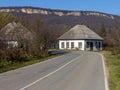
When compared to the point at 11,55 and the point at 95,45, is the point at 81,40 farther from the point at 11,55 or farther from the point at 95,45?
the point at 11,55

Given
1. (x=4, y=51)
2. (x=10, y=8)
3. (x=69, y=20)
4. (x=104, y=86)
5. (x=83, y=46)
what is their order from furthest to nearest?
(x=69, y=20) < (x=10, y=8) < (x=83, y=46) < (x=4, y=51) < (x=104, y=86)

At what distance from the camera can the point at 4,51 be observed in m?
37.6

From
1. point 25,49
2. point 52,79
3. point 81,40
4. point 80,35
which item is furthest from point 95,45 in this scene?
point 52,79

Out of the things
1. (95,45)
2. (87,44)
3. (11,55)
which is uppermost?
(11,55)

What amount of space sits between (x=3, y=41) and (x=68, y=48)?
5556 centimetres

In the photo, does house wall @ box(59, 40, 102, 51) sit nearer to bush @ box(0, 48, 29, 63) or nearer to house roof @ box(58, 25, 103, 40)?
house roof @ box(58, 25, 103, 40)

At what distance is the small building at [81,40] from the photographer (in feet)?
299

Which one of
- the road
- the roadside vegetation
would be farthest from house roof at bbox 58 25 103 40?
the road

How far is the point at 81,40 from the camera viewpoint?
91125 millimetres

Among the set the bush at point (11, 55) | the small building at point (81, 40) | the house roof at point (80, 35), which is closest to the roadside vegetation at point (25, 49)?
the bush at point (11, 55)

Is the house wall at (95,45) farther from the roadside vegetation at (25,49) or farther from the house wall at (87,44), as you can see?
the roadside vegetation at (25,49)

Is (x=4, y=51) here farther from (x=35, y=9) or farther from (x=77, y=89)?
(x=35, y=9)

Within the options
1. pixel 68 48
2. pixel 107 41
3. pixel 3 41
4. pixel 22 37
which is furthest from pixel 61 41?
pixel 3 41

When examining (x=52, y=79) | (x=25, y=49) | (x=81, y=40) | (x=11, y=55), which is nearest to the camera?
(x=52, y=79)
